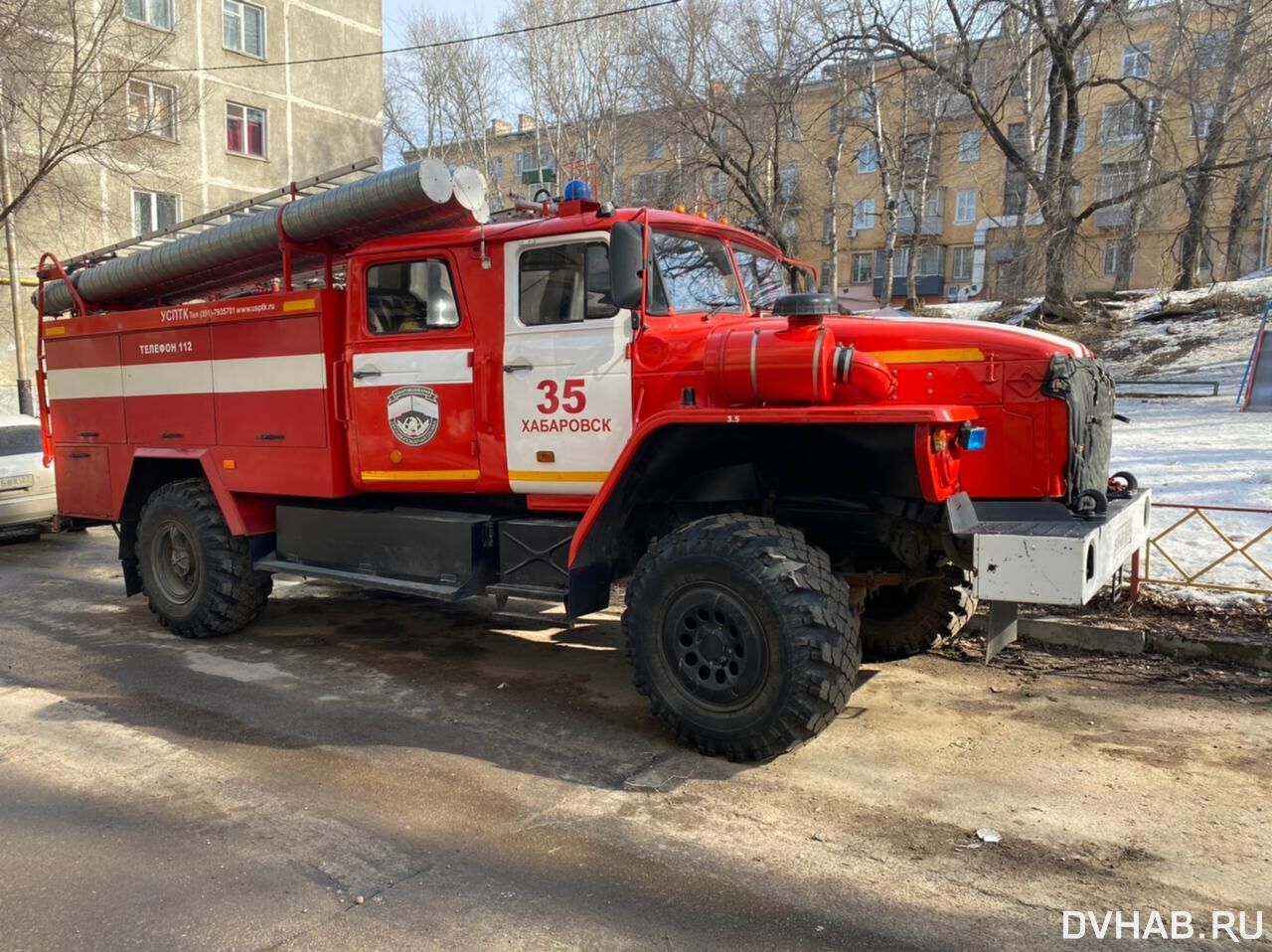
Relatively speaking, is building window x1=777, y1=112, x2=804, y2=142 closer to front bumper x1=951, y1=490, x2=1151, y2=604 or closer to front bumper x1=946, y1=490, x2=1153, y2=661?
front bumper x1=946, y1=490, x2=1153, y2=661

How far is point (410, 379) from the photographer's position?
548 centimetres

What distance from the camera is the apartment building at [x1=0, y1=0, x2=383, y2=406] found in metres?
22.0

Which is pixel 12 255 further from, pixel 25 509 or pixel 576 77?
pixel 576 77

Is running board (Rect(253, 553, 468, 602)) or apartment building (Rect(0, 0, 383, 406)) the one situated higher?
apartment building (Rect(0, 0, 383, 406))

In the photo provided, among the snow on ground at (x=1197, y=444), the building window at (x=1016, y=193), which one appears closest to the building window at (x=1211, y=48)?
the snow on ground at (x=1197, y=444)

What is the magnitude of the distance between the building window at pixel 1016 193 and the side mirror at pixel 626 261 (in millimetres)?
20333

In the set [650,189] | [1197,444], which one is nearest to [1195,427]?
[1197,444]

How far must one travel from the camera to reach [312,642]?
645cm

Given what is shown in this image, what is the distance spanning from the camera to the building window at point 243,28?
2591 cm

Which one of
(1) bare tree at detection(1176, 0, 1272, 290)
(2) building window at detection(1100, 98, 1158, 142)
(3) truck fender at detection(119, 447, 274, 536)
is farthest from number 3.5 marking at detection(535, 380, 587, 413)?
(2) building window at detection(1100, 98, 1158, 142)

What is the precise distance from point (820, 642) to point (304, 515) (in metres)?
3.67

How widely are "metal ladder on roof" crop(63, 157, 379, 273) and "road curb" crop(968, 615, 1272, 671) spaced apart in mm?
5050

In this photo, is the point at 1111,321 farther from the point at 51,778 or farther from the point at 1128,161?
the point at 51,778

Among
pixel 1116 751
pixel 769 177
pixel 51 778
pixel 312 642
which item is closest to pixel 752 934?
pixel 1116 751
